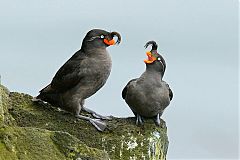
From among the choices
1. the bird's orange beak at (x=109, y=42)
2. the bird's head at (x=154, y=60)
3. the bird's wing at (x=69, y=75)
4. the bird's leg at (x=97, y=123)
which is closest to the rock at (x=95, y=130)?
the bird's leg at (x=97, y=123)

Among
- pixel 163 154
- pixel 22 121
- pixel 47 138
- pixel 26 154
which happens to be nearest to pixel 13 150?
pixel 26 154

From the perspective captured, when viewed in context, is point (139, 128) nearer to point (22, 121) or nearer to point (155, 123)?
point (155, 123)

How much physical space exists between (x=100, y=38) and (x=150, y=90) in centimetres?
149

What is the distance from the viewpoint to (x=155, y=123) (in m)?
10.7

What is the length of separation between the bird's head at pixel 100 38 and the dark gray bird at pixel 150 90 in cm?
91

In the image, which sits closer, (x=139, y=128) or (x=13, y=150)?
(x=13, y=150)

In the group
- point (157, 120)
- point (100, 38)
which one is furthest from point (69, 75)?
point (157, 120)

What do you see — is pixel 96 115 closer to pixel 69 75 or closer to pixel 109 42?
pixel 69 75

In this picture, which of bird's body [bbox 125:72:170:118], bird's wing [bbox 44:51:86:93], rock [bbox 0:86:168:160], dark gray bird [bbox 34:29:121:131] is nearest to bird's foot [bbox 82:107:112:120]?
rock [bbox 0:86:168:160]

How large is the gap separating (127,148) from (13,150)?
3.23 metres

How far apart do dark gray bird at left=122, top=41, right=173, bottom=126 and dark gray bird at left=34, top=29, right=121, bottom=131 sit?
3.31 feet

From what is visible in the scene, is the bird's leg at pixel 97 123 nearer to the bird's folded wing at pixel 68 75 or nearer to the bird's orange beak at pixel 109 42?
the bird's folded wing at pixel 68 75

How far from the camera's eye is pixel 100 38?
9891 millimetres

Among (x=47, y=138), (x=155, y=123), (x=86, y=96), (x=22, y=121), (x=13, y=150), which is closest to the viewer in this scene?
(x=13, y=150)
